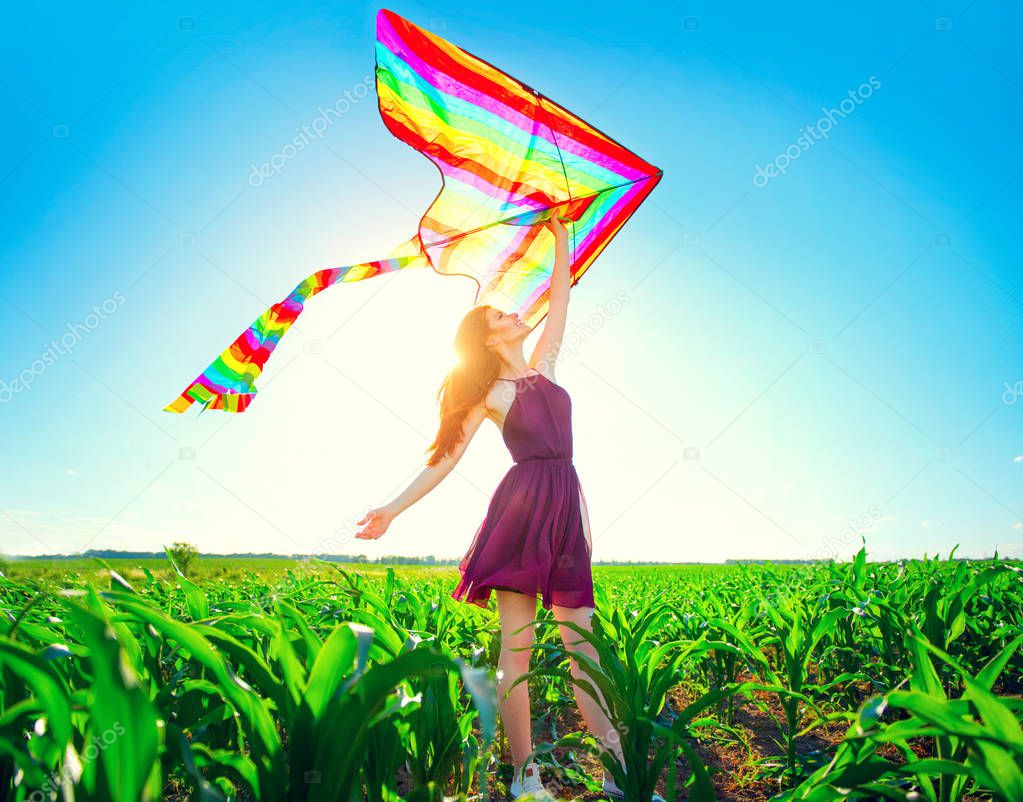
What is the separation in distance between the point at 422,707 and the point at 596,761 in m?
1.33

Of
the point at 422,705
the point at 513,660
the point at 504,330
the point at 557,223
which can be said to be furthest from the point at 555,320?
the point at 422,705

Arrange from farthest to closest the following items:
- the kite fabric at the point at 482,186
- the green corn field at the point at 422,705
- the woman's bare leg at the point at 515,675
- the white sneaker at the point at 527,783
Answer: the kite fabric at the point at 482,186 → the woman's bare leg at the point at 515,675 → the white sneaker at the point at 527,783 → the green corn field at the point at 422,705

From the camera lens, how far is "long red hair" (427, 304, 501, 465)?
296 cm

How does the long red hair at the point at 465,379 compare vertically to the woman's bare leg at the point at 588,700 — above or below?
above

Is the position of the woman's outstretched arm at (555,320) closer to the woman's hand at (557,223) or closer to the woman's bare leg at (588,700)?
the woman's hand at (557,223)

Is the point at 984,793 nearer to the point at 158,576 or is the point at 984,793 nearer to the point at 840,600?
the point at 840,600

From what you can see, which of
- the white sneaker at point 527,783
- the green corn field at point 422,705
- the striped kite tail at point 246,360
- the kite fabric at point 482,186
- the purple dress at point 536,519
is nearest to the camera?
the green corn field at point 422,705

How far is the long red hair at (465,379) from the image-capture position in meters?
2.96

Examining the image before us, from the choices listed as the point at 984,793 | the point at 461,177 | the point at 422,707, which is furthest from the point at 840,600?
the point at 461,177

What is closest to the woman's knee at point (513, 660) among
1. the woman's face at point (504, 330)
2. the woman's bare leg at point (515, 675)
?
the woman's bare leg at point (515, 675)

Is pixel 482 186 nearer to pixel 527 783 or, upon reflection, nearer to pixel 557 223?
pixel 557 223

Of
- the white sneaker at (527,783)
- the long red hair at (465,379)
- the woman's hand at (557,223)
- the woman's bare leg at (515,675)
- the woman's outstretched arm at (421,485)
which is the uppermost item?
the woman's hand at (557,223)

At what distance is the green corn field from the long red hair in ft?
2.76

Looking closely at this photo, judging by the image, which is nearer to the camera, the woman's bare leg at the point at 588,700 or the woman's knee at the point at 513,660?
the woman's bare leg at the point at 588,700
